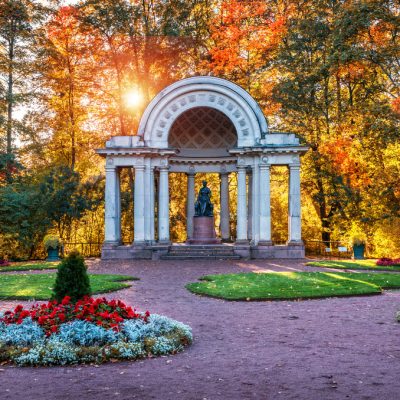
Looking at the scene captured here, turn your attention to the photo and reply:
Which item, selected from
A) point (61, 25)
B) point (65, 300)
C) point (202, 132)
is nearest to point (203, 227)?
point (202, 132)

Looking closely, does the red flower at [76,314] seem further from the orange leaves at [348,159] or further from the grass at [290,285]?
the orange leaves at [348,159]

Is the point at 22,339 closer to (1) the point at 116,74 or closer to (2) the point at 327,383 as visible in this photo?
(2) the point at 327,383

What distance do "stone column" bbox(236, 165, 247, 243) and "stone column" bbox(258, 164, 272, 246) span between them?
36.6 inches

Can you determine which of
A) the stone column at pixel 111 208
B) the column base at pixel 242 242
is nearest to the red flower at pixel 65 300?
the column base at pixel 242 242

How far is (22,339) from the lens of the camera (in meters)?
8.24

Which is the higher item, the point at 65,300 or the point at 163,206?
the point at 163,206

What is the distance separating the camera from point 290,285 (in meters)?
16.0

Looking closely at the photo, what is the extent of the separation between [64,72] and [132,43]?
5.45 meters

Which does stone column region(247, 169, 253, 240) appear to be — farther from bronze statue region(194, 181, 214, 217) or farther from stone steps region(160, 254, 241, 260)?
stone steps region(160, 254, 241, 260)

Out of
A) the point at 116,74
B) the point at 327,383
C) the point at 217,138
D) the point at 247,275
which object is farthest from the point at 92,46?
the point at 327,383

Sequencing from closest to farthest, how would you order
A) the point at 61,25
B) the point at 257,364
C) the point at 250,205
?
the point at 257,364, the point at 250,205, the point at 61,25

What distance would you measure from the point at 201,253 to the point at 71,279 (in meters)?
17.4

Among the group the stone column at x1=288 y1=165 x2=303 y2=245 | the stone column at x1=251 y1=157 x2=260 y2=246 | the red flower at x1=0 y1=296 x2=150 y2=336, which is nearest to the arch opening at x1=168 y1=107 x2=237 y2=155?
the stone column at x1=251 y1=157 x2=260 y2=246

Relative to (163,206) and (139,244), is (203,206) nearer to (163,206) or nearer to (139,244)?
(163,206)
